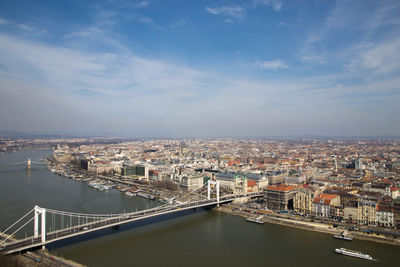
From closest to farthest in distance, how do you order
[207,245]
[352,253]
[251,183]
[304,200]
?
1. [352,253]
2. [207,245]
3. [304,200]
4. [251,183]

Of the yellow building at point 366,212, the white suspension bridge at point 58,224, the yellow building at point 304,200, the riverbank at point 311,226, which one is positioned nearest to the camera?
the white suspension bridge at point 58,224

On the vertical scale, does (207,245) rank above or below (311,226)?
below

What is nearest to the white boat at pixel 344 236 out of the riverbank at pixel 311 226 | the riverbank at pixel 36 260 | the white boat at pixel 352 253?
the riverbank at pixel 311 226

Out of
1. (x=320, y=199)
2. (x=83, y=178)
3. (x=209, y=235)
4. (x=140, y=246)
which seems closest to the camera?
(x=140, y=246)

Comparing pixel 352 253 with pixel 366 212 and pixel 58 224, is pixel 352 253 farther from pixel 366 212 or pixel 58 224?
pixel 58 224

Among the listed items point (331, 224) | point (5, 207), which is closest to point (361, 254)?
point (331, 224)

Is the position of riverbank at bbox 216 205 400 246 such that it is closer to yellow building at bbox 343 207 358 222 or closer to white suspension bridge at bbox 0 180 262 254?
yellow building at bbox 343 207 358 222

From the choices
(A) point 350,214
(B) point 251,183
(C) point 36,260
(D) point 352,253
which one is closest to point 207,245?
(D) point 352,253

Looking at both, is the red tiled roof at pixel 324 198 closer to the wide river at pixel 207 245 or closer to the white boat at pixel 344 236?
the wide river at pixel 207 245

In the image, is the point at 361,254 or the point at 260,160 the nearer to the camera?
the point at 361,254

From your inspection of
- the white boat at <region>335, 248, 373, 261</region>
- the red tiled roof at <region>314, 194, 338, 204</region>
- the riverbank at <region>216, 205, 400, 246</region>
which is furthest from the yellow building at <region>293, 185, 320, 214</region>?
the white boat at <region>335, 248, 373, 261</region>

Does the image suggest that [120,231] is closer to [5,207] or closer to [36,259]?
[36,259]
